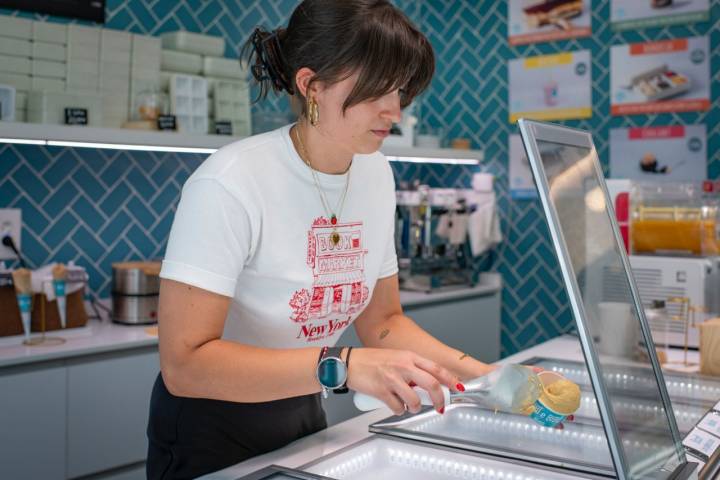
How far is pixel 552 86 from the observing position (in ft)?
13.8

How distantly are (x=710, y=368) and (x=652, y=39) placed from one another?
2.39 metres

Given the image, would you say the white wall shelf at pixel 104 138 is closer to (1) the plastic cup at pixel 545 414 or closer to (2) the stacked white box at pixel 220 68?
(2) the stacked white box at pixel 220 68

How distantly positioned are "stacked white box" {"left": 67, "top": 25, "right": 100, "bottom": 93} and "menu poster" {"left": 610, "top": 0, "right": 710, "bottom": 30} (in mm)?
2622

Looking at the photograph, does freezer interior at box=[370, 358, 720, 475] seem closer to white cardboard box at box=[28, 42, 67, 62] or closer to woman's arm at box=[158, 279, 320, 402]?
woman's arm at box=[158, 279, 320, 402]

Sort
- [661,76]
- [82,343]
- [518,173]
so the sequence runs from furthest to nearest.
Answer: [518,173] → [661,76] → [82,343]

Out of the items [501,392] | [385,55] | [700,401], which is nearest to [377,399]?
[501,392]

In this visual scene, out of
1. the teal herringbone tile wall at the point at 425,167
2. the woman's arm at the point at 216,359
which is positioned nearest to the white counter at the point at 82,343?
the teal herringbone tile wall at the point at 425,167

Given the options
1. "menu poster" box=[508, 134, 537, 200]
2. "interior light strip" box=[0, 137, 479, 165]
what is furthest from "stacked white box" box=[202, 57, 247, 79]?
"menu poster" box=[508, 134, 537, 200]

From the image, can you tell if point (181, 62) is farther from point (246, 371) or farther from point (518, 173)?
point (246, 371)

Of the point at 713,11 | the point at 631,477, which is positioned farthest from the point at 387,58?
the point at 713,11

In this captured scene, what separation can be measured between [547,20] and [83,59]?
8.42 feet

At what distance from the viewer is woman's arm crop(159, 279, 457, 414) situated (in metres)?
1.19

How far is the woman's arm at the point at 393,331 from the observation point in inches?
59.2

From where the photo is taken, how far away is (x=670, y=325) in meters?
2.41
